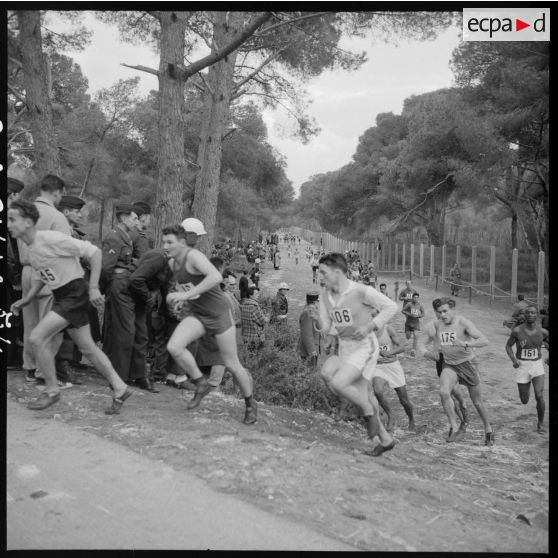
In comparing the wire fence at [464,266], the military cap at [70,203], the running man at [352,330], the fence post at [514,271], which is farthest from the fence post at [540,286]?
the military cap at [70,203]

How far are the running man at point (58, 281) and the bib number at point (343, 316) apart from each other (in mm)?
1860

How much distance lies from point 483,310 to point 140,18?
29.7 feet

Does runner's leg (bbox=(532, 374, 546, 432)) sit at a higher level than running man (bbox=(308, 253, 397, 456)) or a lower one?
lower

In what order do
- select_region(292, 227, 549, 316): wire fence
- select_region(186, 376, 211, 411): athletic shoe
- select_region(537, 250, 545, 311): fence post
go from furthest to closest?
select_region(292, 227, 549, 316): wire fence < select_region(537, 250, 545, 311): fence post < select_region(186, 376, 211, 411): athletic shoe

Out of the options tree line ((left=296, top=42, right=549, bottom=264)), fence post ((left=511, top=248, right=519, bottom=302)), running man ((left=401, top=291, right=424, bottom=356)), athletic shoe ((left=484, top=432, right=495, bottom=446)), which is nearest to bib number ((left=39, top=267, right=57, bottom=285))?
tree line ((left=296, top=42, right=549, bottom=264))

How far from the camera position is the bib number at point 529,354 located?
25.9 ft

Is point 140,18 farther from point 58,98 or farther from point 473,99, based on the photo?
point 473,99

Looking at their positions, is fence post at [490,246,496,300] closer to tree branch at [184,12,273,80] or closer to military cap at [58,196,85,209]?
tree branch at [184,12,273,80]

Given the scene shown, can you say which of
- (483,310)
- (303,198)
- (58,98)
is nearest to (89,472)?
(58,98)

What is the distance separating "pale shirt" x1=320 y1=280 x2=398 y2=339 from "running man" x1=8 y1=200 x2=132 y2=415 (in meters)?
1.86

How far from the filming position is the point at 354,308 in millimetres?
4898

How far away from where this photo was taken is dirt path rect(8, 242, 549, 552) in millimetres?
3855

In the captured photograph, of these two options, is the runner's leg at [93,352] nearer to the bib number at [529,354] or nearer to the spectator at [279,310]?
the spectator at [279,310]
